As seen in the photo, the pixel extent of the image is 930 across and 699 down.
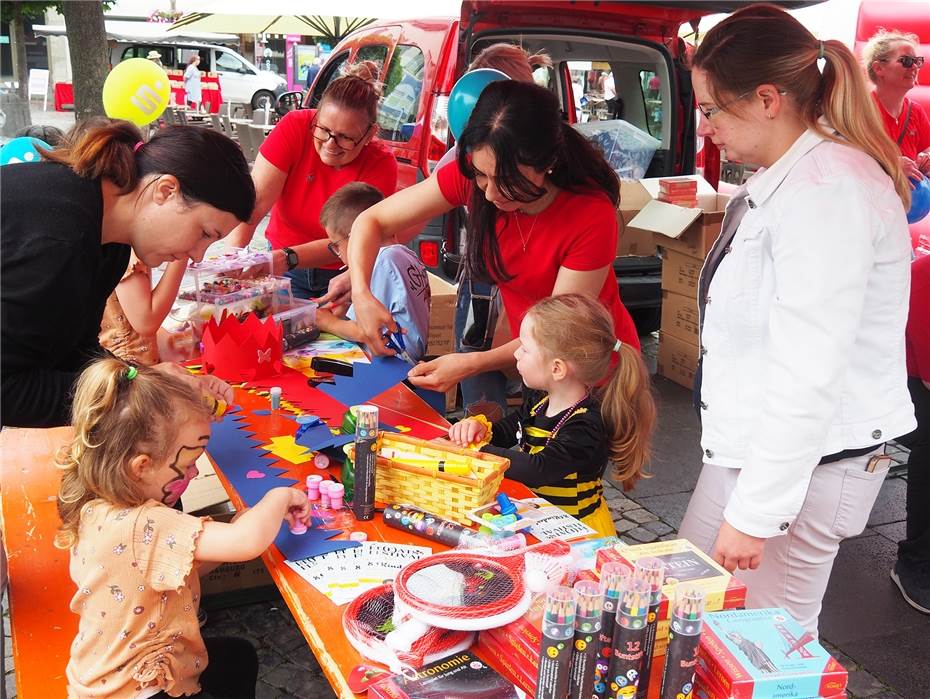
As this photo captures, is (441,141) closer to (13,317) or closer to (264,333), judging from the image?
(264,333)

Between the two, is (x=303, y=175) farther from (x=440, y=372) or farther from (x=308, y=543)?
(x=308, y=543)

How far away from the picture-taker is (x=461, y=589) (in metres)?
1.48

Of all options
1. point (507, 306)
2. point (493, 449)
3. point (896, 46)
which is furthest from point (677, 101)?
point (493, 449)

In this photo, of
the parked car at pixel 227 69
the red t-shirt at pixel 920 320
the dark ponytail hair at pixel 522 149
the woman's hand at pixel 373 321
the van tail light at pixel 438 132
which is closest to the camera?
the dark ponytail hair at pixel 522 149

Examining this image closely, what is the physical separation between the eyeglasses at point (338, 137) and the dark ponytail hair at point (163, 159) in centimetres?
143

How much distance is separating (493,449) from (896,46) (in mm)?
4121

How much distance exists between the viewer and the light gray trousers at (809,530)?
5.85ft

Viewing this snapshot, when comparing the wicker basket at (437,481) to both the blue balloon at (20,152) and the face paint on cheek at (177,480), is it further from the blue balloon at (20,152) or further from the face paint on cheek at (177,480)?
the blue balloon at (20,152)

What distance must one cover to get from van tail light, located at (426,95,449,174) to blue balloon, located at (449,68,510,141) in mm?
1325

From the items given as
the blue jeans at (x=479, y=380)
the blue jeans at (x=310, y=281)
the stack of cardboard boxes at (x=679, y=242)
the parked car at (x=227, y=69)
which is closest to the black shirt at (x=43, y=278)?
the blue jeans at (x=479, y=380)

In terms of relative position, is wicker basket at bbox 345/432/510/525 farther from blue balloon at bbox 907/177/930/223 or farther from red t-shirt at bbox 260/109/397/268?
blue balloon at bbox 907/177/930/223

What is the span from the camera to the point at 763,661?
128cm

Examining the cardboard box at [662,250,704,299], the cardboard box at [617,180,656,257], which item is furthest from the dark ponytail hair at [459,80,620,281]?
the cardboard box at [662,250,704,299]

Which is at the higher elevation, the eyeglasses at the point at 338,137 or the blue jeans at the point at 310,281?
the eyeglasses at the point at 338,137
